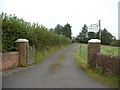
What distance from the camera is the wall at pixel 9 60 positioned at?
34.4ft

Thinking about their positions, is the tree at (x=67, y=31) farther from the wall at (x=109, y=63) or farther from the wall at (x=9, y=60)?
the wall at (x=109, y=63)

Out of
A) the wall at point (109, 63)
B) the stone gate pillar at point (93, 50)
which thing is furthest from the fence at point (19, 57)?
the wall at point (109, 63)

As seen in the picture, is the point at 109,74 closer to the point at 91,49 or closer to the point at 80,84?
the point at 80,84

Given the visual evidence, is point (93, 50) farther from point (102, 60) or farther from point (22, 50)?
point (22, 50)

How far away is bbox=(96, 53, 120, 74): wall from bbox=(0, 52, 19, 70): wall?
579cm

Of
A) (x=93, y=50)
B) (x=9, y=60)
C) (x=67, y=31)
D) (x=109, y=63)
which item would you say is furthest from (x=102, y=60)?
(x=67, y=31)

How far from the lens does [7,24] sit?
38.5 ft

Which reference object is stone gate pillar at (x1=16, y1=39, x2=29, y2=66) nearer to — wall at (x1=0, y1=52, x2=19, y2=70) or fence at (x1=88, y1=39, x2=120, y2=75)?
wall at (x1=0, y1=52, x2=19, y2=70)

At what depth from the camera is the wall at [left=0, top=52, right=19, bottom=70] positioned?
34.4 feet

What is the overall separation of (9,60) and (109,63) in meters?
6.47

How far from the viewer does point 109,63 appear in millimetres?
8453

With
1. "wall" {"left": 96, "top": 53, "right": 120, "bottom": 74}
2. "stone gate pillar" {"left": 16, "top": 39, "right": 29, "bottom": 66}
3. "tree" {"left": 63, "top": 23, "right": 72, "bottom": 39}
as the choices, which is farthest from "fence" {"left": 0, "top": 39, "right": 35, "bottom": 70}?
"tree" {"left": 63, "top": 23, "right": 72, "bottom": 39}

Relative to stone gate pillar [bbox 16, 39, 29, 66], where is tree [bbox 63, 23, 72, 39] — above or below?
above

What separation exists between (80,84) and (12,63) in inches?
237
